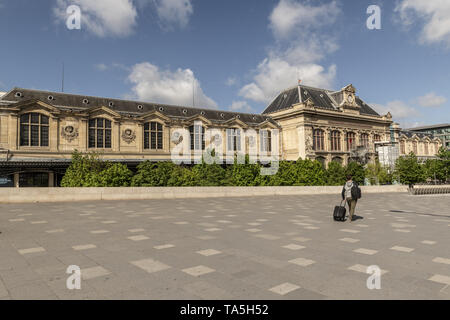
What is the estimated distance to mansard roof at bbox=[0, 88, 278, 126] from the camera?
43344 millimetres

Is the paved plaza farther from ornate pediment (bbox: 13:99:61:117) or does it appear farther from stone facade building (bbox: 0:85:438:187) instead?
ornate pediment (bbox: 13:99:61:117)

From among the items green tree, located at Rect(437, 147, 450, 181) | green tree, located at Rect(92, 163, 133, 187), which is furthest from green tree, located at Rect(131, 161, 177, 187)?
green tree, located at Rect(437, 147, 450, 181)

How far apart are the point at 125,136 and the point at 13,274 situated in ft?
146

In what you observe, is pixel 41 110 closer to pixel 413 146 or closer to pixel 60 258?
pixel 60 258

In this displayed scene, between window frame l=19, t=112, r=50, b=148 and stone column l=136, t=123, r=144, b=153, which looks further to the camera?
stone column l=136, t=123, r=144, b=153

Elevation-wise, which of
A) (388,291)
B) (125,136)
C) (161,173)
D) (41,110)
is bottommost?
(388,291)

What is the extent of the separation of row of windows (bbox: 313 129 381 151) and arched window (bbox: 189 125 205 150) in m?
23.6

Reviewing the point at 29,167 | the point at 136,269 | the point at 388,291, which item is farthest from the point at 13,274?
the point at 29,167

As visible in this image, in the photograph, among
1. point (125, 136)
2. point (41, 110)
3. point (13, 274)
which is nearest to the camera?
point (13, 274)

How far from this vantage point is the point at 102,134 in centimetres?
4656

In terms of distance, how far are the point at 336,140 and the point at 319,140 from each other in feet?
17.7
